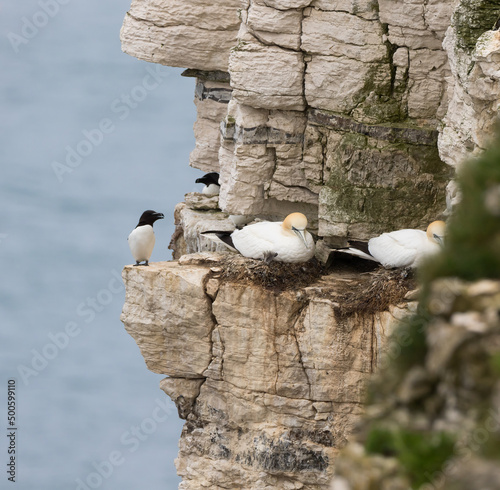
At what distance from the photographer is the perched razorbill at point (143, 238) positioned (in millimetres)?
11727

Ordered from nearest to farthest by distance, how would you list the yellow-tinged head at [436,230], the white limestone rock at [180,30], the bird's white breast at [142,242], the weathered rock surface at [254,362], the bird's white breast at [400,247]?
the yellow-tinged head at [436,230], the bird's white breast at [400,247], the weathered rock surface at [254,362], the bird's white breast at [142,242], the white limestone rock at [180,30]

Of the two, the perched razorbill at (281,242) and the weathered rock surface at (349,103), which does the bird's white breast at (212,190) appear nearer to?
the weathered rock surface at (349,103)

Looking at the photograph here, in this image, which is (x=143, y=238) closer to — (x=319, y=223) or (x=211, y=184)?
(x=319, y=223)

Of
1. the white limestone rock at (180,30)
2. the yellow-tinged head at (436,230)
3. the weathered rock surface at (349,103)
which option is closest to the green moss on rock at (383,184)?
the weathered rock surface at (349,103)

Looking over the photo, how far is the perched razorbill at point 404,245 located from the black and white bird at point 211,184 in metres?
4.57

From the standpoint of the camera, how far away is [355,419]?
10.6 m

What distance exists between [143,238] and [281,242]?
2.10 metres

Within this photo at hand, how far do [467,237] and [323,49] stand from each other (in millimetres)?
7474

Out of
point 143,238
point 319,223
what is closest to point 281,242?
point 319,223

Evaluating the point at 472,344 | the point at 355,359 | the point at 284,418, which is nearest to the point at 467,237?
the point at 472,344

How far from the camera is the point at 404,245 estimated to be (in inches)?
394

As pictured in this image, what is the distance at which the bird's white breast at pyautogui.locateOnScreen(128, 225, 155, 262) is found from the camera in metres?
11.7

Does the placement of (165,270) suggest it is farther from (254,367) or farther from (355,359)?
(355,359)

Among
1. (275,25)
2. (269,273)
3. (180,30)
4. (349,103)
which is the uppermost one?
(180,30)
